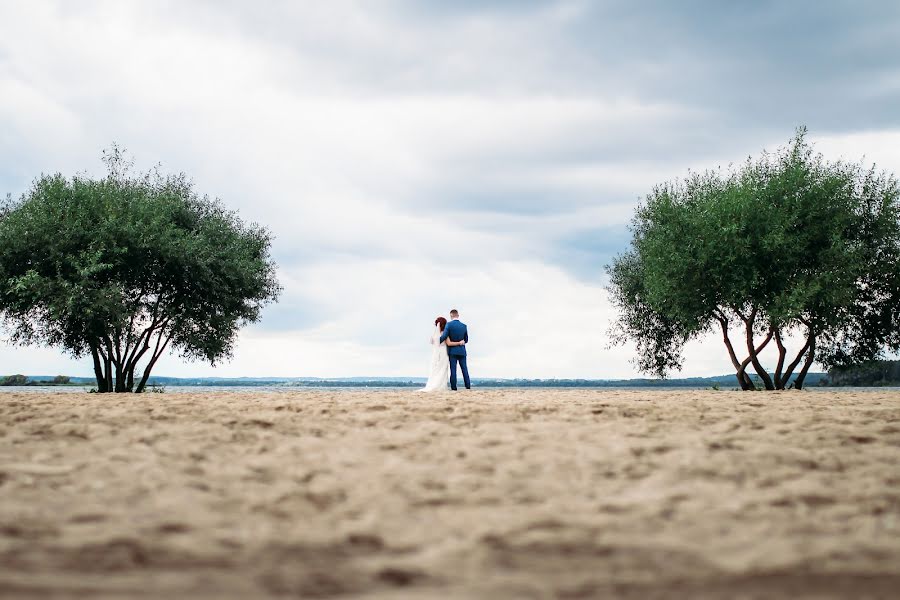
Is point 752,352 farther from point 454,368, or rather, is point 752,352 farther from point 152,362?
point 152,362

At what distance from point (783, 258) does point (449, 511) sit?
2745cm

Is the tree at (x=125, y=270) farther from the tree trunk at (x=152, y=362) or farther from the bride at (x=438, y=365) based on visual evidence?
the bride at (x=438, y=365)

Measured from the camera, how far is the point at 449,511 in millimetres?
4914

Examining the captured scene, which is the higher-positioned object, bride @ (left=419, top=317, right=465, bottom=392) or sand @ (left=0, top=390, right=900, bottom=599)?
bride @ (left=419, top=317, right=465, bottom=392)

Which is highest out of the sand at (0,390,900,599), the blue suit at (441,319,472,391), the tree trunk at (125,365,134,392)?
the blue suit at (441,319,472,391)

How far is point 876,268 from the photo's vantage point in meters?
30.7

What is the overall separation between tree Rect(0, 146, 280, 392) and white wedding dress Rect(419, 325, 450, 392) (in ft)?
36.8

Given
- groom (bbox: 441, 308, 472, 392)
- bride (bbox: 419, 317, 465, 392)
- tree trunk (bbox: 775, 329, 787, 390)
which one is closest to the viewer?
groom (bbox: 441, 308, 472, 392)

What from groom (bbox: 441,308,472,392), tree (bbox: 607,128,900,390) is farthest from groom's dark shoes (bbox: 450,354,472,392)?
tree (bbox: 607,128,900,390)

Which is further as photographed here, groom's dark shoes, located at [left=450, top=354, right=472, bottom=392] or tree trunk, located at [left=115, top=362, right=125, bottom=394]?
tree trunk, located at [left=115, top=362, right=125, bottom=394]

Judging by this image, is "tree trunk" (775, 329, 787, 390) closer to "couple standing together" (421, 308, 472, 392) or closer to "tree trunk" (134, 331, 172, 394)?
"couple standing together" (421, 308, 472, 392)

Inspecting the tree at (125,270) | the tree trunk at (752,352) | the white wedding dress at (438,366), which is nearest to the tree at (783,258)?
the tree trunk at (752,352)

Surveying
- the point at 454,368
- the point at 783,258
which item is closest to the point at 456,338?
the point at 454,368

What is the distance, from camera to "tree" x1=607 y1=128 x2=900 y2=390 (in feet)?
92.2
